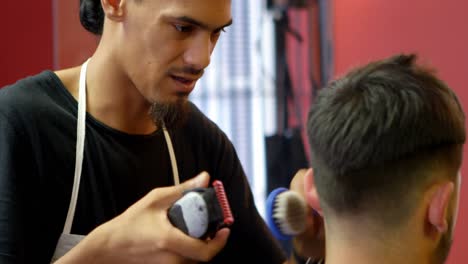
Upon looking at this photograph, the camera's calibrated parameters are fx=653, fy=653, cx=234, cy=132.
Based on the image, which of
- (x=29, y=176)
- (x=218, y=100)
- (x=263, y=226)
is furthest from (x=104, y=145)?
(x=218, y=100)

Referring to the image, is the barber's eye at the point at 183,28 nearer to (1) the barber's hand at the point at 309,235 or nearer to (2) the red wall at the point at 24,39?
(1) the barber's hand at the point at 309,235

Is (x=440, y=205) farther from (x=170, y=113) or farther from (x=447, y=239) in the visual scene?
(x=170, y=113)

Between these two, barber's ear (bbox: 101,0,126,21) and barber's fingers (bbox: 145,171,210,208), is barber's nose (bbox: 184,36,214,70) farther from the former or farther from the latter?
barber's fingers (bbox: 145,171,210,208)

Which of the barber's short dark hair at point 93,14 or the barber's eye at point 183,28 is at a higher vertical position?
the barber's short dark hair at point 93,14

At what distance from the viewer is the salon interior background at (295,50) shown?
256 centimetres

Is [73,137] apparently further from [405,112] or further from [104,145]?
[405,112]

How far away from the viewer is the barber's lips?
1224 millimetres

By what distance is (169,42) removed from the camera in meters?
1.20

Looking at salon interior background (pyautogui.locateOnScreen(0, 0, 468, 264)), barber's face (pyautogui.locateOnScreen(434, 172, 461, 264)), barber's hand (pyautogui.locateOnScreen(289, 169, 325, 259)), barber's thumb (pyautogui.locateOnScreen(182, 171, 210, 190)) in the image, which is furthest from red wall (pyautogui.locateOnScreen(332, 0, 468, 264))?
barber's thumb (pyautogui.locateOnScreen(182, 171, 210, 190))

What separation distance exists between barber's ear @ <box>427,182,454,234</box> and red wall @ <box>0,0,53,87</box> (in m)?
1.46

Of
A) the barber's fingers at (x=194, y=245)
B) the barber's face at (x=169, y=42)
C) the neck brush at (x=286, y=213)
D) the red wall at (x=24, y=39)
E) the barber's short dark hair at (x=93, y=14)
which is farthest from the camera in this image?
the red wall at (x=24, y=39)

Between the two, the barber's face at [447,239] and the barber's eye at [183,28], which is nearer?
the barber's face at [447,239]

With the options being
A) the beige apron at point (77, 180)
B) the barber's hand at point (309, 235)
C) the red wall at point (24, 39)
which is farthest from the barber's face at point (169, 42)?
the red wall at point (24, 39)

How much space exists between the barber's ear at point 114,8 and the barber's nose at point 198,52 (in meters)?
0.16
